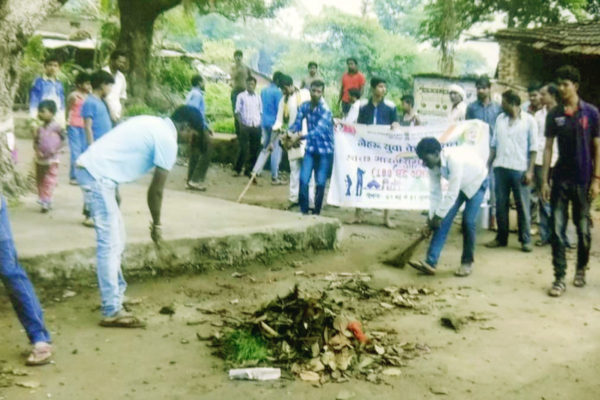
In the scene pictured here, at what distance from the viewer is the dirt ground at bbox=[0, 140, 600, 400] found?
445 cm

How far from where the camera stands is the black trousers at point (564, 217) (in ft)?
22.1

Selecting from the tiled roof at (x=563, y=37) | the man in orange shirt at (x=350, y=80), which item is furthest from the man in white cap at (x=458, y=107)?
the tiled roof at (x=563, y=37)

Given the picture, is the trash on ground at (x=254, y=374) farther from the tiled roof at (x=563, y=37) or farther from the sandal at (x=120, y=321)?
the tiled roof at (x=563, y=37)

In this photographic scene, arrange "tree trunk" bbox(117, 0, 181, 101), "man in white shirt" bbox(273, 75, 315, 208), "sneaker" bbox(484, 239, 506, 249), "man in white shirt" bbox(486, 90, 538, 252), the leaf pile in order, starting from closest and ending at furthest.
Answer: the leaf pile
"man in white shirt" bbox(486, 90, 538, 252)
"sneaker" bbox(484, 239, 506, 249)
"man in white shirt" bbox(273, 75, 315, 208)
"tree trunk" bbox(117, 0, 181, 101)

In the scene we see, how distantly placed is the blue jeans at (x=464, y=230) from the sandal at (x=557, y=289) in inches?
36.2

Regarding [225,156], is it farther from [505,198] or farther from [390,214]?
[505,198]

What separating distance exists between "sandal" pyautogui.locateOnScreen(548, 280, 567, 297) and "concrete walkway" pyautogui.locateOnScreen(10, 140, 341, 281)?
245cm

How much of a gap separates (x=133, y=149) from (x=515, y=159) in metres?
4.99

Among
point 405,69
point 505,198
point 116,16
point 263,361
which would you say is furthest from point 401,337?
point 405,69

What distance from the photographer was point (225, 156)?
15102mm

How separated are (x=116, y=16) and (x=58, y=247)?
54.4 feet

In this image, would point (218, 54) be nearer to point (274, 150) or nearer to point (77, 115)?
point (274, 150)

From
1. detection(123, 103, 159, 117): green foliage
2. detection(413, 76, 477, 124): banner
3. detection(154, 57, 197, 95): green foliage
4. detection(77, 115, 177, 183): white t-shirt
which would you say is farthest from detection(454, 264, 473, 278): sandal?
detection(154, 57, 197, 95): green foliage

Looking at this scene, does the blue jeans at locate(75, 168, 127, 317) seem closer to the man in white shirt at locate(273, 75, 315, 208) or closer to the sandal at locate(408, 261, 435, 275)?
the sandal at locate(408, 261, 435, 275)
